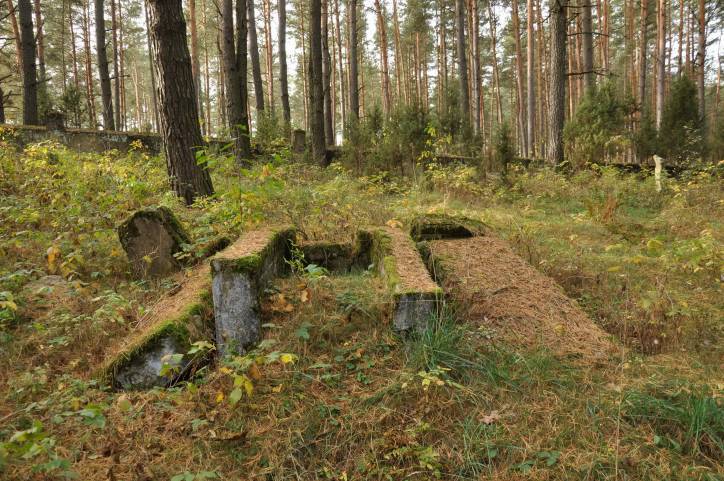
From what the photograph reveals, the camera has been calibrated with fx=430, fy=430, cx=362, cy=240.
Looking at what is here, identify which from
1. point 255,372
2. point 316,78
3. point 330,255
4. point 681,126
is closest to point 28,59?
point 316,78

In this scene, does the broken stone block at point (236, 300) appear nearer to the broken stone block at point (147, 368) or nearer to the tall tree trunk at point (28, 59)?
the broken stone block at point (147, 368)

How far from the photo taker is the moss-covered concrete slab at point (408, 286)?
2887 mm

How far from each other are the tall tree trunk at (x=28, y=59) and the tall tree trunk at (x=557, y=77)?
13.9m

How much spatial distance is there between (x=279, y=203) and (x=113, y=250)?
177 cm

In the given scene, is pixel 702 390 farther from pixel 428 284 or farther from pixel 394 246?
pixel 394 246

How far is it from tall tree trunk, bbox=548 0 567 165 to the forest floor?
7.71 metres

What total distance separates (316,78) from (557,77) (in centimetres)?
619

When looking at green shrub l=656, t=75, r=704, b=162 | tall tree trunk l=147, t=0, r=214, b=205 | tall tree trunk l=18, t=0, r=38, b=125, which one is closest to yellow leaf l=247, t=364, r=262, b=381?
tall tree trunk l=147, t=0, r=214, b=205

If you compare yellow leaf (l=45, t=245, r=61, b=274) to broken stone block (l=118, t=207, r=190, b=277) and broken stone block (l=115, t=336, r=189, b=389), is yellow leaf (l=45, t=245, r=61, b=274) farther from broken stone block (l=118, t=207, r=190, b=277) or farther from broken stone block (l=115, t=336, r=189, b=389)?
broken stone block (l=115, t=336, r=189, b=389)

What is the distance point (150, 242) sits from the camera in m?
4.05

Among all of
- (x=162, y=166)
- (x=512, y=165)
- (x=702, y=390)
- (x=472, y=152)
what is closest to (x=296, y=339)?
(x=702, y=390)

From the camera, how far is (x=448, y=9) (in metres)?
24.3

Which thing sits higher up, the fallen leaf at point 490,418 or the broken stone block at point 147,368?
the broken stone block at point 147,368

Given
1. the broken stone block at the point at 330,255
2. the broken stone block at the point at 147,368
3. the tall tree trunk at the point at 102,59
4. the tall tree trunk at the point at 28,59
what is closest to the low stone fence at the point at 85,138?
the tall tree trunk at the point at 28,59
